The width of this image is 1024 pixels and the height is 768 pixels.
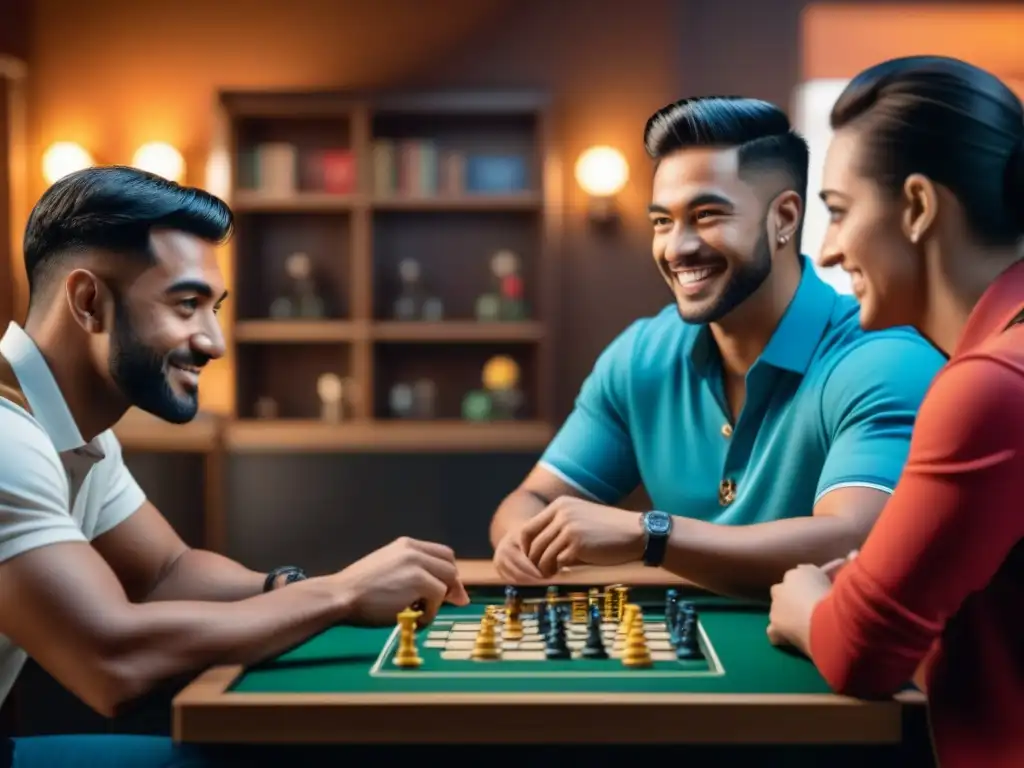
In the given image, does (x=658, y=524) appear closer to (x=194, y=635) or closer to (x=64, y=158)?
(x=194, y=635)

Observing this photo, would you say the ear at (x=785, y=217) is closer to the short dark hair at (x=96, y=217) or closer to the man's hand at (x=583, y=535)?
the man's hand at (x=583, y=535)

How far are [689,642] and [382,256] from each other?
4.37 m

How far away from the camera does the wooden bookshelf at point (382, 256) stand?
538cm

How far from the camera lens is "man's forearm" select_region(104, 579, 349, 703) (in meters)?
1.35

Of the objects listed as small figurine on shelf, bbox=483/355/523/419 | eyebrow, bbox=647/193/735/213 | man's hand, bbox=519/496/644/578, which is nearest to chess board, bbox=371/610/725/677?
man's hand, bbox=519/496/644/578

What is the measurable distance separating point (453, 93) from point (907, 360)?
3.95 m

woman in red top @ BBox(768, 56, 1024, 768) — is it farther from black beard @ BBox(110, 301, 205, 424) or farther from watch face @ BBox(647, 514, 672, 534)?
black beard @ BBox(110, 301, 205, 424)

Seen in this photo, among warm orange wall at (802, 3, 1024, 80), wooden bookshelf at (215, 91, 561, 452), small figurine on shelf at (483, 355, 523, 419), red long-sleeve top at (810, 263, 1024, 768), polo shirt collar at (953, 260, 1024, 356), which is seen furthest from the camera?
warm orange wall at (802, 3, 1024, 80)

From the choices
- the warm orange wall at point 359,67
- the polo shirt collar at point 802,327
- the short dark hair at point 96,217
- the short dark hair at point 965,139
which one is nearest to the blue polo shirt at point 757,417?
the polo shirt collar at point 802,327

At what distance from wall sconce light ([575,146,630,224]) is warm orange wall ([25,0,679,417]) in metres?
0.10

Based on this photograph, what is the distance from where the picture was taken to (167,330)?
1677 millimetres

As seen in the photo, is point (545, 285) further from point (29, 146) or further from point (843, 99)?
point (843, 99)

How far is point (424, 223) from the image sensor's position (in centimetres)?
564

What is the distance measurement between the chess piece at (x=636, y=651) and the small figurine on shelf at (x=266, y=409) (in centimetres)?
433
